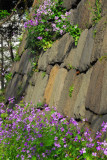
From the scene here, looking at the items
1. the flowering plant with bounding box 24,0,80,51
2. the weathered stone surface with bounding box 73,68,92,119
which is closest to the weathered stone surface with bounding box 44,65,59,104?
the flowering plant with bounding box 24,0,80,51

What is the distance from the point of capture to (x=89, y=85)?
3453mm

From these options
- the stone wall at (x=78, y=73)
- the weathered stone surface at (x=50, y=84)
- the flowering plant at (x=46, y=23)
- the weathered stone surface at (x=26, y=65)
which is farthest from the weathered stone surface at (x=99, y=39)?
the weathered stone surface at (x=26, y=65)

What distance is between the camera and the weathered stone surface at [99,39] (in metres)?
3.43

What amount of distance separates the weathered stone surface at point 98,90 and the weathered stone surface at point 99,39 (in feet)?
0.56

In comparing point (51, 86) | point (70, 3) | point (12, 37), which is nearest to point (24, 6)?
point (12, 37)

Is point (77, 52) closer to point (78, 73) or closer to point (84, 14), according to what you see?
point (78, 73)

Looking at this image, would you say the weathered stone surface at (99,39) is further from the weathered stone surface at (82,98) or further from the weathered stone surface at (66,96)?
the weathered stone surface at (66,96)

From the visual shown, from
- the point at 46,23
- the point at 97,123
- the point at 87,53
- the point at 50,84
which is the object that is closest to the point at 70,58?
the point at 87,53

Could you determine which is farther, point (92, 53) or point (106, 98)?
point (92, 53)

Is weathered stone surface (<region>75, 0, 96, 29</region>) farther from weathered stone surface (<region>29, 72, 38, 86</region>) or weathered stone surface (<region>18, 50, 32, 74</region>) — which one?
weathered stone surface (<region>18, 50, 32, 74</region>)

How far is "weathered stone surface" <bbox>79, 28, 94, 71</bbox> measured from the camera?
3773mm

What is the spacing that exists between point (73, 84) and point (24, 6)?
10.0m

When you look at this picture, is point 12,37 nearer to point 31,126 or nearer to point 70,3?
point 70,3

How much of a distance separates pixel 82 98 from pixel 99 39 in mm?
916
